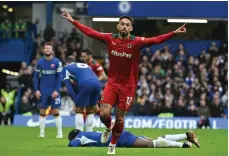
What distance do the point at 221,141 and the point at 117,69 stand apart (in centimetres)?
578

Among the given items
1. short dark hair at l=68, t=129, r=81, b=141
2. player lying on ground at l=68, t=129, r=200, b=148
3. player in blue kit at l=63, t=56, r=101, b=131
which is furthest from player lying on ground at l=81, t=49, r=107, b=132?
player lying on ground at l=68, t=129, r=200, b=148

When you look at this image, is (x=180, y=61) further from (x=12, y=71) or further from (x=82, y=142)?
(x=82, y=142)

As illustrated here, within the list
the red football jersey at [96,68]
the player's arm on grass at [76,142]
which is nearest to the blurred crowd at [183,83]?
the red football jersey at [96,68]

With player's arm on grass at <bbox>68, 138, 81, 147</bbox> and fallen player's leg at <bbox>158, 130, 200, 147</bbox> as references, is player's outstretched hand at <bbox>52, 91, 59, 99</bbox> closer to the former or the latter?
player's arm on grass at <bbox>68, 138, 81, 147</bbox>

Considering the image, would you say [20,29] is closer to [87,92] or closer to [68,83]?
[68,83]

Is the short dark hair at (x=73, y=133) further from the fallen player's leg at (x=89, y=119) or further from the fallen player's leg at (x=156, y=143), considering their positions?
the fallen player's leg at (x=89, y=119)

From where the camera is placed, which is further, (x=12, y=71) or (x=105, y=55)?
(x=12, y=71)

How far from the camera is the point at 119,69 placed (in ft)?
43.3

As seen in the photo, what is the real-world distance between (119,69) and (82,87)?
4211 mm

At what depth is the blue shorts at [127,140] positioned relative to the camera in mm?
14570

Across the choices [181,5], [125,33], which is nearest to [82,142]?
[125,33]

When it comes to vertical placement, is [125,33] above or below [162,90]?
above

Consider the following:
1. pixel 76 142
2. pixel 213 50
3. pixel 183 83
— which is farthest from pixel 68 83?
pixel 213 50

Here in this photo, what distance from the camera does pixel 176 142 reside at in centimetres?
1480
